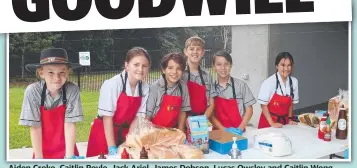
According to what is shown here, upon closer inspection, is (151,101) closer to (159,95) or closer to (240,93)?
(159,95)

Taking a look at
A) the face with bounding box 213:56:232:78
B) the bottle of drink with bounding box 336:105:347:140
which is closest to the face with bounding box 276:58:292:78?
the face with bounding box 213:56:232:78

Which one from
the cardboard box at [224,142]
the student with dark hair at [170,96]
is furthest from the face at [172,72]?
the cardboard box at [224,142]

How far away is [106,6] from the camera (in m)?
3.98

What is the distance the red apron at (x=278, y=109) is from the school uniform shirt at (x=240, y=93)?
0.66 ft

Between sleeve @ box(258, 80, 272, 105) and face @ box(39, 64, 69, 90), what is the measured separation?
2004mm

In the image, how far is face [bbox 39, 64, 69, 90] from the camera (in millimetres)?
4004

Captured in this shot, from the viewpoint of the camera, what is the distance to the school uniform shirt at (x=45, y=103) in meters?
4.02

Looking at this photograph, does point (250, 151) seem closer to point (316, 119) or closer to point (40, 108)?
point (316, 119)

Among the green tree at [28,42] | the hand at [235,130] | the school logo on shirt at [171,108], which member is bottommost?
the hand at [235,130]

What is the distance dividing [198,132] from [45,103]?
1.60 metres

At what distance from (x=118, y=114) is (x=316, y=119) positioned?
2.03 m

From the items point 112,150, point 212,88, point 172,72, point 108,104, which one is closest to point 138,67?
point 172,72

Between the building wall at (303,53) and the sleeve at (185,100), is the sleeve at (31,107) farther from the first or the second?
the building wall at (303,53)

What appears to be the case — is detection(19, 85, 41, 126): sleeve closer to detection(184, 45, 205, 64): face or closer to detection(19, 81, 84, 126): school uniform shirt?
detection(19, 81, 84, 126): school uniform shirt
